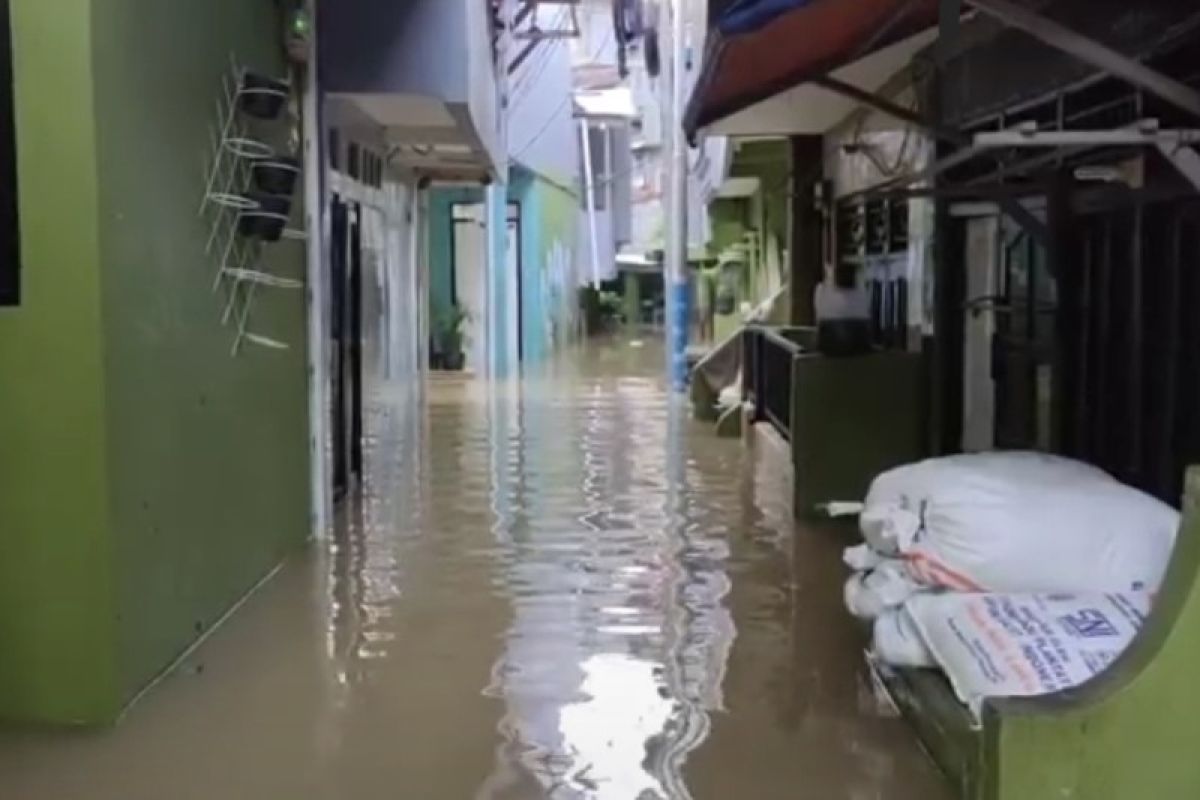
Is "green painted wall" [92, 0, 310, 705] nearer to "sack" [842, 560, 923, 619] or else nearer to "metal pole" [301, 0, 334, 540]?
"metal pole" [301, 0, 334, 540]

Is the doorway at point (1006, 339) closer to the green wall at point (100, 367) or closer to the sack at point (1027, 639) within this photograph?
the sack at point (1027, 639)

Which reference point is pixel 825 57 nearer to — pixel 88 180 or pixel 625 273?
pixel 88 180

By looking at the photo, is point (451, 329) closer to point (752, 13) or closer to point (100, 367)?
point (100, 367)

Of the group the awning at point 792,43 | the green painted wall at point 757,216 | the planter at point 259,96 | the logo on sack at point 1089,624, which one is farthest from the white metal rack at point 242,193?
the green painted wall at point 757,216

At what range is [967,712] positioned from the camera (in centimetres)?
404

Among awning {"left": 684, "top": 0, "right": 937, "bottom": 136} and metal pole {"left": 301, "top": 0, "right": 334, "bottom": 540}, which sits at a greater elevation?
awning {"left": 684, "top": 0, "right": 937, "bottom": 136}

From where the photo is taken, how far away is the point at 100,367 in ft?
15.0

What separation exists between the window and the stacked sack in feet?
7.96

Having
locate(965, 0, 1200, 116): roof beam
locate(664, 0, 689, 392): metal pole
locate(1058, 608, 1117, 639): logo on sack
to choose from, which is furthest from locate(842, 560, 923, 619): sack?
locate(664, 0, 689, 392): metal pole

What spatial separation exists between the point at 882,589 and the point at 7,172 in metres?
2.59

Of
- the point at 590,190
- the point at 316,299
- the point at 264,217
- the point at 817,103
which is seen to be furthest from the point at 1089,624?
the point at 590,190

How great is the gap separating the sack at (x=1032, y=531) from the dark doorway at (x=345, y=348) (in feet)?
15.1

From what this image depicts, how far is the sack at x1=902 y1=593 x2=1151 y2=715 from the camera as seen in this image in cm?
379

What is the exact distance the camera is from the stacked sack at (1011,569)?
12.8 feet
